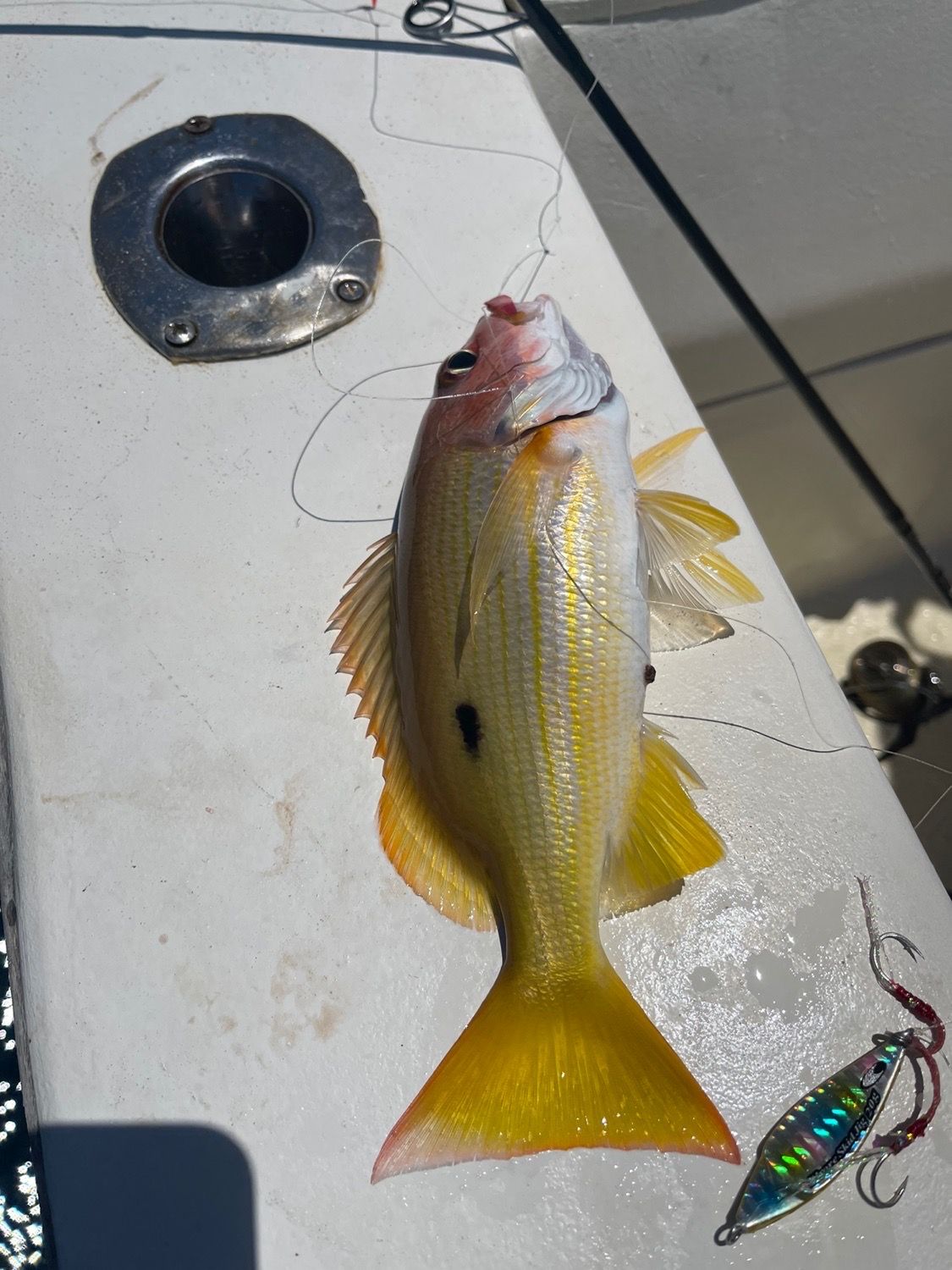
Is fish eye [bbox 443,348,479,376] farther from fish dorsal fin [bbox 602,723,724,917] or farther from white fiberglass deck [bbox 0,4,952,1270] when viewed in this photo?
fish dorsal fin [bbox 602,723,724,917]

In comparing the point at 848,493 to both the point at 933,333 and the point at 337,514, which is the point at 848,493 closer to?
the point at 933,333

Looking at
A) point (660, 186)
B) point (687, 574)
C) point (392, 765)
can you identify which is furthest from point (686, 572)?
point (660, 186)

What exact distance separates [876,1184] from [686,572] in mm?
602

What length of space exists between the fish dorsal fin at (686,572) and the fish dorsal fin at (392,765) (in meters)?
0.29

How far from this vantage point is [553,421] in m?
0.90

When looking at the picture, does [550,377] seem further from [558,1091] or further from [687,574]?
[558,1091]

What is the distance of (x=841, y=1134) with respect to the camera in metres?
0.73

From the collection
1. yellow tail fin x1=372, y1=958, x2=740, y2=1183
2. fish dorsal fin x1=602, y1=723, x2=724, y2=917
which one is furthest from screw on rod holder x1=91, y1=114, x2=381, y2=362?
yellow tail fin x1=372, y1=958, x2=740, y2=1183

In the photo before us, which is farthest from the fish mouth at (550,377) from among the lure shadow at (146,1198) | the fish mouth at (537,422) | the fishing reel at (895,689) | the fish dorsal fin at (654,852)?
the fishing reel at (895,689)

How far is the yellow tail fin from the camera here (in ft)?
2.39

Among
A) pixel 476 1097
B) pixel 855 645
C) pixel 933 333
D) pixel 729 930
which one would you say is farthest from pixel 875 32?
pixel 476 1097

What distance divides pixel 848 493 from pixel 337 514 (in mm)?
1235

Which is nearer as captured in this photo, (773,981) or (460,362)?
(773,981)

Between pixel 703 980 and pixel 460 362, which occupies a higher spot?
pixel 460 362
